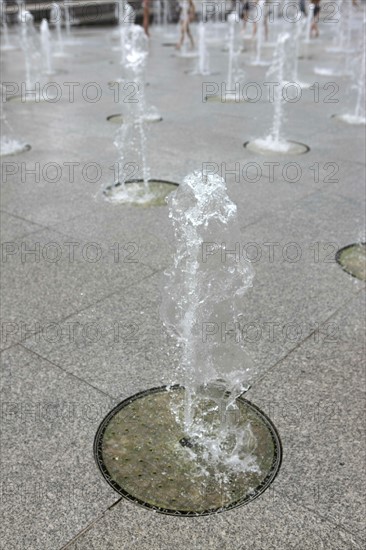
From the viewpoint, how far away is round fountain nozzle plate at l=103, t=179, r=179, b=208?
6.26 metres

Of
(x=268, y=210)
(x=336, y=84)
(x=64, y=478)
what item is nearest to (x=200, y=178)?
(x=64, y=478)

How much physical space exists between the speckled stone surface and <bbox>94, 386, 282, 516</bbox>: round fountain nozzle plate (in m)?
0.06

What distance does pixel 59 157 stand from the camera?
25.4ft

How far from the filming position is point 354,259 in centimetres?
516

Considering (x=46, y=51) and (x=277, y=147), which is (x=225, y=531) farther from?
(x=46, y=51)

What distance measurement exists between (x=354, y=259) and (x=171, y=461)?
2.75 meters

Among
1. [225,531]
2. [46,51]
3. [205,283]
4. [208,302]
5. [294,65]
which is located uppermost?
[205,283]

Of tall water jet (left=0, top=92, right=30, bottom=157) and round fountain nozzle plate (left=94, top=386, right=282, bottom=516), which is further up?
tall water jet (left=0, top=92, right=30, bottom=157)

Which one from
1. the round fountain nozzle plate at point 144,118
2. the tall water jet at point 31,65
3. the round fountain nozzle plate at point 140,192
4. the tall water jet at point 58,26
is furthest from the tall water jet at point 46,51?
the round fountain nozzle plate at point 140,192

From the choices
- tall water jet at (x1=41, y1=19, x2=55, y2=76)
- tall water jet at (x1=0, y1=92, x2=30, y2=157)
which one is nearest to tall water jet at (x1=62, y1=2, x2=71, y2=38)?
tall water jet at (x1=41, y1=19, x2=55, y2=76)

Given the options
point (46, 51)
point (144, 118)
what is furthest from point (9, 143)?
point (46, 51)

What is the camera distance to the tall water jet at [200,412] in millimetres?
2947

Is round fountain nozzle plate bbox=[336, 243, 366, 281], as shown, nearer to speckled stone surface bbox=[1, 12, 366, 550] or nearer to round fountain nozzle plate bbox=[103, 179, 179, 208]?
speckled stone surface bbox=[1, 12, 366, 550]

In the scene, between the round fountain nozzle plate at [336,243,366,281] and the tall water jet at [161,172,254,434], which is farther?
the round fountain nozzle plate at [336,243,366,281]
